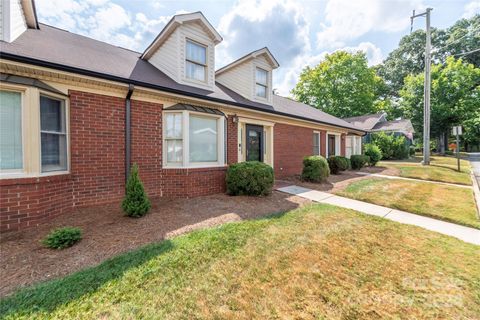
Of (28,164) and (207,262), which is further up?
(28,164)

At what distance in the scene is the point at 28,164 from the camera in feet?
13.5

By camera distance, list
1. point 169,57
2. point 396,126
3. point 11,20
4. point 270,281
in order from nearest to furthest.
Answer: point 270,281 → point 11,20 → point 169,57 → point 396,126

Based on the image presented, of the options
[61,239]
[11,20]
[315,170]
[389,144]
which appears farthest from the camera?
[389,144]

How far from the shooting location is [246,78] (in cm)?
970

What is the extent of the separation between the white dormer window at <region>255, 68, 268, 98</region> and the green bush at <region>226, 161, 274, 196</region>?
15.0 feet

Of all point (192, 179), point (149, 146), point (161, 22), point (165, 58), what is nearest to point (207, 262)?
point (192, 179)

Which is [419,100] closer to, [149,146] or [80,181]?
[149,146]

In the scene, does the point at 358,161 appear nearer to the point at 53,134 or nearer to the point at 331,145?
the point at 331,145

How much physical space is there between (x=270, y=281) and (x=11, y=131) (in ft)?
17.5

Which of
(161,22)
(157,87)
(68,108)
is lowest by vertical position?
(68,108)

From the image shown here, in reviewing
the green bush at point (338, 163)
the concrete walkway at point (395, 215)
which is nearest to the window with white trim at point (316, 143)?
the green bush at point (338, 163)

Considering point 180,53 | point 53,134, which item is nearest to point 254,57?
point 180,53

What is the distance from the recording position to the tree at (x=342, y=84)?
1134 inches

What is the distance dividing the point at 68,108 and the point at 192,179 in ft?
11.4
